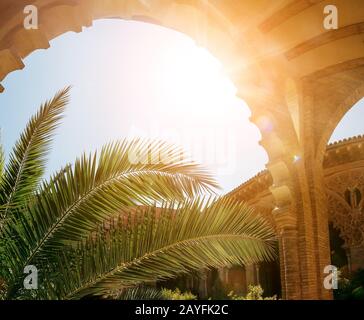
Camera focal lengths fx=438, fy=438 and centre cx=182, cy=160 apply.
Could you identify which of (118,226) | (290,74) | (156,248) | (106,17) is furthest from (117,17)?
(290,74)

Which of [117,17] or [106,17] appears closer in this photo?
[106,17]

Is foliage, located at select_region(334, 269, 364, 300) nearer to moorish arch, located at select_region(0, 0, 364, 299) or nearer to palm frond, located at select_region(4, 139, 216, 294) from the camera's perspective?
moorish arch, located at select_region(0, 0, 364, 299)

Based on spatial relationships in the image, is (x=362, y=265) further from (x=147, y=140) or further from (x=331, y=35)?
(x=147, y=140)

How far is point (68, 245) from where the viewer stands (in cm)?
310

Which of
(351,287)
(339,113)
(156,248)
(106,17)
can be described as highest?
(106,17)

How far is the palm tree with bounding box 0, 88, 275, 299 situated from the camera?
2984 millimetres

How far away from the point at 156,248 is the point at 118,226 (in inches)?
12.8

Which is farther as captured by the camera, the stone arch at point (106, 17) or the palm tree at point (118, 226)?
the stone arch at point (106, 17)

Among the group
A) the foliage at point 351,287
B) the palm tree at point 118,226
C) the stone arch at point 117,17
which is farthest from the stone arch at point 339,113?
the palm tree at point 118,226

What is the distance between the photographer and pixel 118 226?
3.17m

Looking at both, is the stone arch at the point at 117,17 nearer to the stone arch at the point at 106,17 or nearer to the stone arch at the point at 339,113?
the stone arch at the point at 106,17

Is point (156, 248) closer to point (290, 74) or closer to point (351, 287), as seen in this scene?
point (290, 74)

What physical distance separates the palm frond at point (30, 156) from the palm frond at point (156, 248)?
67cm

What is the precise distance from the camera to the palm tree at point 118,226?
2984mm
